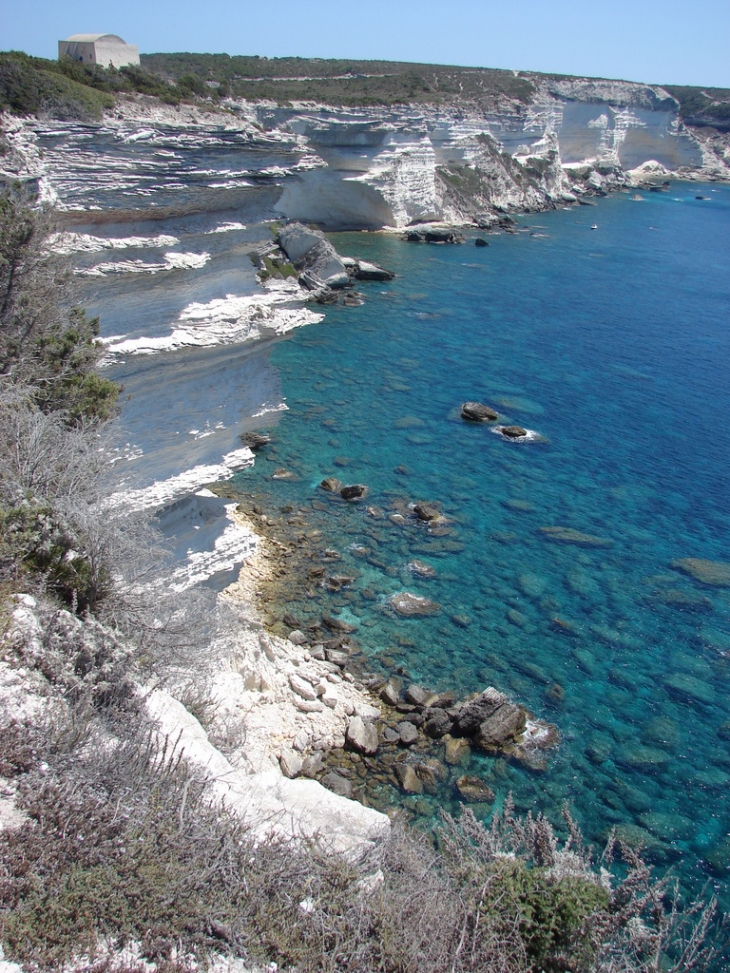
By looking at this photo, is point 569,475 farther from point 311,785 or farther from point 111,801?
point 111,801

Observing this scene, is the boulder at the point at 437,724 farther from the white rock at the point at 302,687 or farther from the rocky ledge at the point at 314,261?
the rocky ledge at the point at 314,261

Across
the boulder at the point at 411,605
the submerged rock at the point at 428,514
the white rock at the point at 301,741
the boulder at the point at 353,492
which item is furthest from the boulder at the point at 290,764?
the boulder at the point at 353,492

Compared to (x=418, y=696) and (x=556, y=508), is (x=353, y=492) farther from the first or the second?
(x=418, y=696)

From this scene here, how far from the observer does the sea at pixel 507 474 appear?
48.0 feet

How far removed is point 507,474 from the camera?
985 inches

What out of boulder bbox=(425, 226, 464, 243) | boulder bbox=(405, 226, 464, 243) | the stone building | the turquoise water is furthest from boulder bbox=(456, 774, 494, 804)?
boulder bbox=(425, 226, 464, 243)

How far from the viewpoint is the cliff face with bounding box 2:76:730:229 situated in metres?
33.7

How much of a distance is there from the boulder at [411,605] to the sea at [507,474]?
0.19m

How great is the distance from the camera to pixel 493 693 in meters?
15.1

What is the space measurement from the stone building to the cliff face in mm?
7769

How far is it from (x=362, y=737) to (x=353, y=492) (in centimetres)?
987

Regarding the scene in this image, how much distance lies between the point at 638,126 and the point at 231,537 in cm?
11152

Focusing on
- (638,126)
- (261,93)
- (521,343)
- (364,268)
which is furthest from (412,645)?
(638,126)

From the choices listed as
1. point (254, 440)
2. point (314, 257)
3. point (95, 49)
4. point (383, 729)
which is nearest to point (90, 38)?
point (95, 49)
